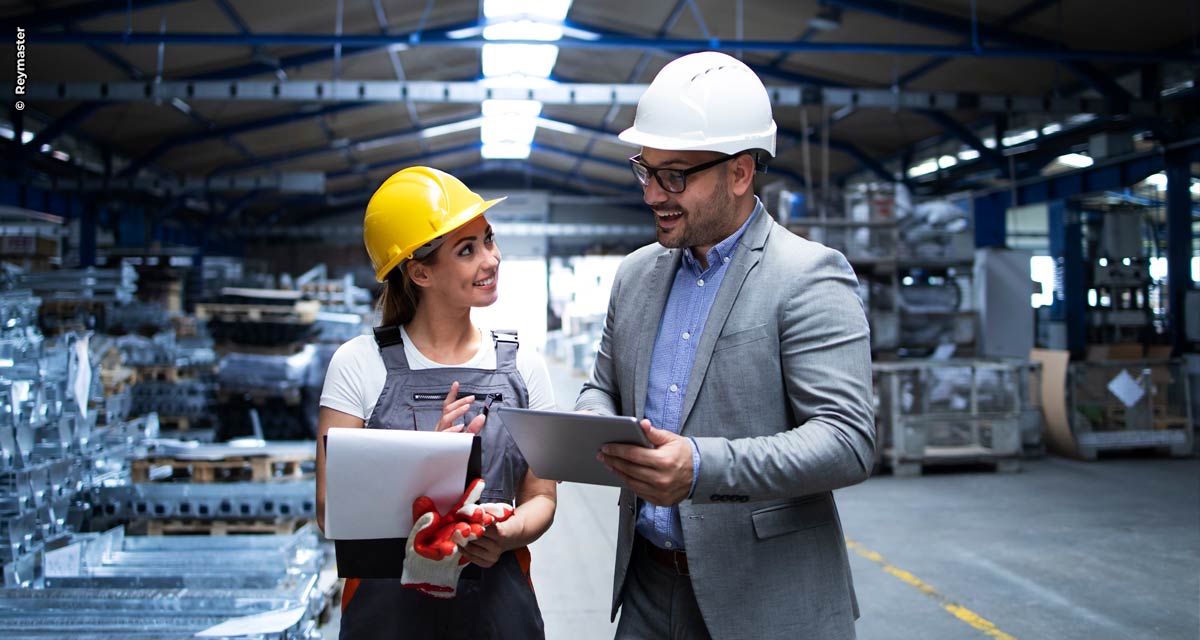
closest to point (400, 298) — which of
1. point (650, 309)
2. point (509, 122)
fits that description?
point (650, 309)

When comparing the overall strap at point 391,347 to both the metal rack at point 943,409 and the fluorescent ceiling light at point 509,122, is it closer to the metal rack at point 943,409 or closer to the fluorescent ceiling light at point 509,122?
the metal rack at point 943,409

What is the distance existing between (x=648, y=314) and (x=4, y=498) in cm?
383

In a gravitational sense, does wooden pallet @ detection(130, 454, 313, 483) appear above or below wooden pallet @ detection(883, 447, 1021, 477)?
above

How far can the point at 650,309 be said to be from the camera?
6.32 feet

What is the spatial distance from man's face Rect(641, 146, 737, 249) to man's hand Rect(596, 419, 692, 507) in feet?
1.54

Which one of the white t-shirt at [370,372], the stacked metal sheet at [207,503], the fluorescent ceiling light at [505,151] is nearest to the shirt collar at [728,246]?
the white t-shirt at [370,372]

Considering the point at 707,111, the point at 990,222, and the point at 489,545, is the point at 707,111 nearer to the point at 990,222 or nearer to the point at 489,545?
the point at 489,545

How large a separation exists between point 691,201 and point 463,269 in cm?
62

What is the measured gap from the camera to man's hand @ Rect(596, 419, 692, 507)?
1.49 meters

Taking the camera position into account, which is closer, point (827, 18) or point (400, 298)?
point (400, 298)

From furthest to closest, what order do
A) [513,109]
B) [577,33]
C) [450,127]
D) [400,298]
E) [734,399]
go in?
1. [450,127]
2. [513,109]
3. [577,33]
4. [400,298]
5. [734,399]

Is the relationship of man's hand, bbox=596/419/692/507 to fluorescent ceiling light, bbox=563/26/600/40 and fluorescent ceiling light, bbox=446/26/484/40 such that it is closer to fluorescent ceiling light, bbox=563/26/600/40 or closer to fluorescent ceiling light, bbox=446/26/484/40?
fluorescent ceiling light, bbox=446/26/484/40

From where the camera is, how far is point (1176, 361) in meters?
9.26

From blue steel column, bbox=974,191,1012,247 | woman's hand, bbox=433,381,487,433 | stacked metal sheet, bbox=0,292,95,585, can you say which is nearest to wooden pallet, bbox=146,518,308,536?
stacked metal sheet, bbox=0,292,95,585
